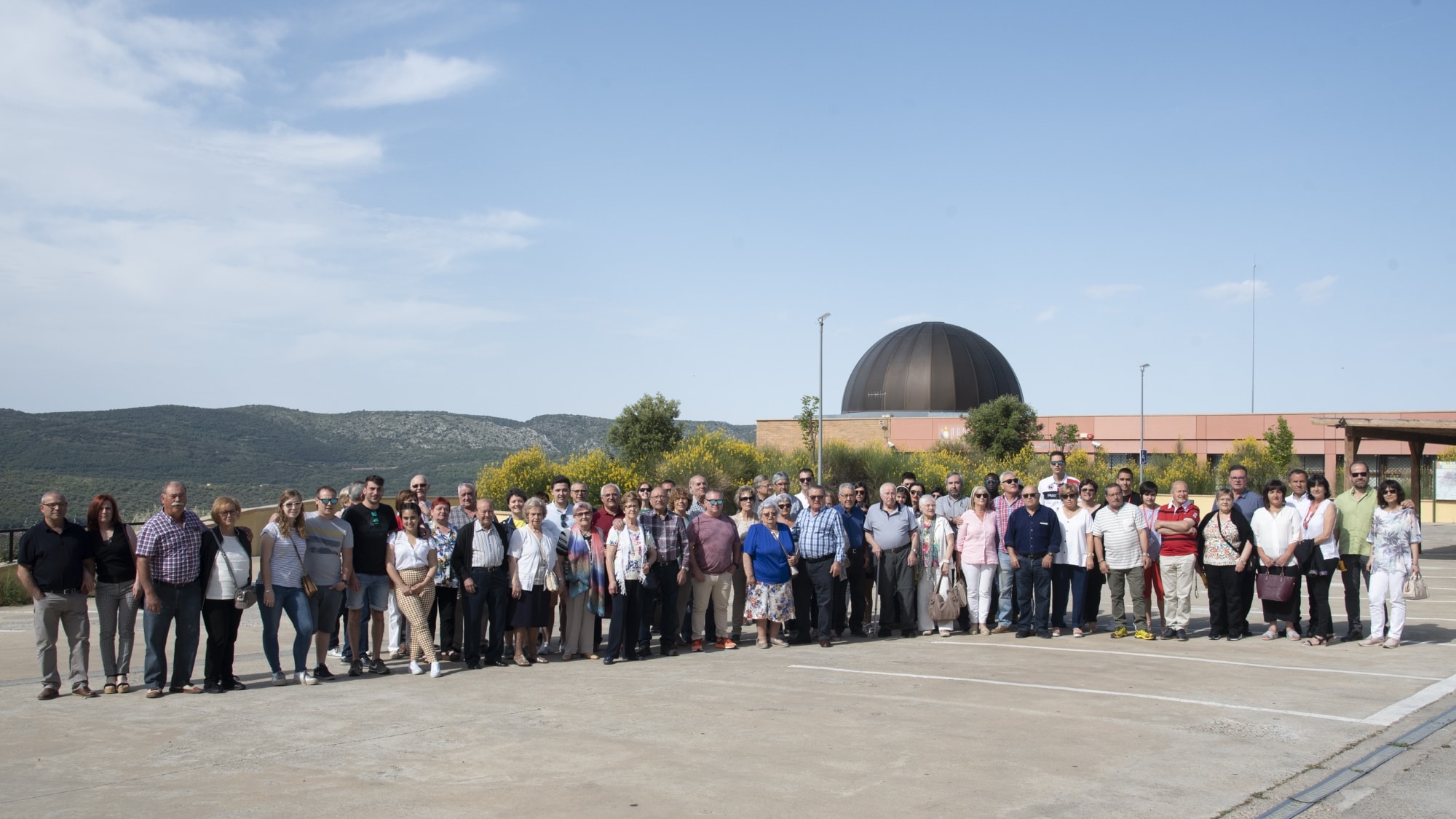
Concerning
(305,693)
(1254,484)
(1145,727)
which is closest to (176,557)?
(305,693)

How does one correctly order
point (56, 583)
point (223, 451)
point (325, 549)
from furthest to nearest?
point (223, 451)
point (325, 549)
point (56, 583)

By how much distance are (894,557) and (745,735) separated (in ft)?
18.4

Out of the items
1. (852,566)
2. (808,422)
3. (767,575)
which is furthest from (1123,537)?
(808,422)

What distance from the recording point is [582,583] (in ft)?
35.6

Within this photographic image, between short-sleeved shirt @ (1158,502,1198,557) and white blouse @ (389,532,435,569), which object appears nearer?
white blouse @ (389,532,435,569)

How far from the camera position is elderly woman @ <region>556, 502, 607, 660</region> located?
10.9m

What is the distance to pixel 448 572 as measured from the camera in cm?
1030

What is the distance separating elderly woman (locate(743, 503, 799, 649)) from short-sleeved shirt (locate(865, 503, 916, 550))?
1.30m

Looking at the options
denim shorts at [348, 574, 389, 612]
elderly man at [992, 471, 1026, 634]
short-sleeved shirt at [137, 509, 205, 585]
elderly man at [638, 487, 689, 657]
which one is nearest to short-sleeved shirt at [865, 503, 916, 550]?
elderly man at [992, 471, 1026, 634]

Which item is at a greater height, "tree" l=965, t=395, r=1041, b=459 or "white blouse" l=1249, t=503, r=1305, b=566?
"tree" l=965, t=395, r=1041, b=459

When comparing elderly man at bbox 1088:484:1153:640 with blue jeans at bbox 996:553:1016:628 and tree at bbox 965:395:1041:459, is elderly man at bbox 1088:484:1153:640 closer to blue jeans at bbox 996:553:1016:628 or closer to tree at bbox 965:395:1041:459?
blue jeans at bbox 996:553:1016:628

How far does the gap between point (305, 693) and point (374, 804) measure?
3659 mm

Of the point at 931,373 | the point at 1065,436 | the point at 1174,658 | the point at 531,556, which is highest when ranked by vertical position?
the point at 931,373

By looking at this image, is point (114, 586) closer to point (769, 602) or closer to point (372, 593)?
point (372, 593)
